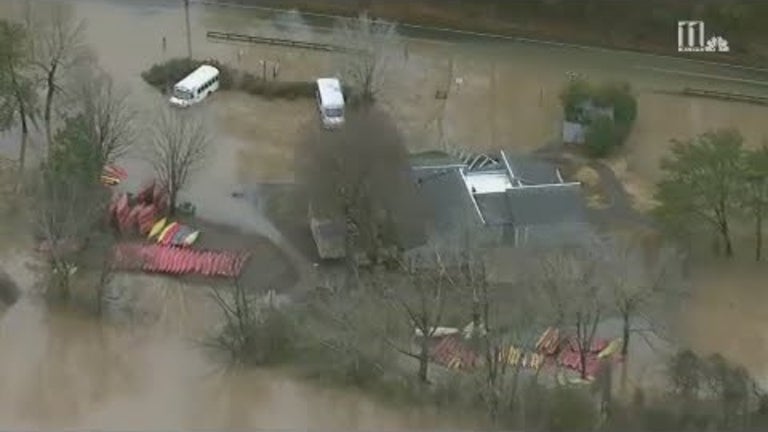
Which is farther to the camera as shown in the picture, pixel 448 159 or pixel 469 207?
pixel 448 159

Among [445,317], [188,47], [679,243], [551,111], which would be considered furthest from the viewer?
[188,47]

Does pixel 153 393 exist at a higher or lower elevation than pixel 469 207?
lower

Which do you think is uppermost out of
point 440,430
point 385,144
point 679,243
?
point 385,144

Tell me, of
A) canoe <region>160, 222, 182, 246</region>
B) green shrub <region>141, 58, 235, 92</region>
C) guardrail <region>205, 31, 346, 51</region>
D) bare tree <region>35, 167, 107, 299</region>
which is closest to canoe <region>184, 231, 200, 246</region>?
canoe <region>160, 222, 182, 246</region>

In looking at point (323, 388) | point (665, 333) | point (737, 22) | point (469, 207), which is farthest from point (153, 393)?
point (737, 22)

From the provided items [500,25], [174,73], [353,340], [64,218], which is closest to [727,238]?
[353,340]

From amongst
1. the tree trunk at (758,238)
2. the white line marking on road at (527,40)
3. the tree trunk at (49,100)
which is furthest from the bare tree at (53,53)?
the tree trunk at (758,238)

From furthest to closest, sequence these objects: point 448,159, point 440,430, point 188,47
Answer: point 188,47, point 448,159, point 440,430

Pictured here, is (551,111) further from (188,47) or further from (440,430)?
(440,430)
